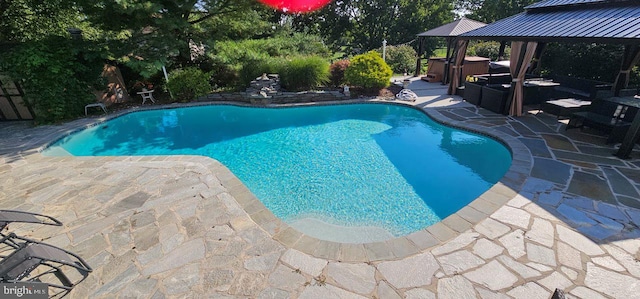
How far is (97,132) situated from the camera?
8.48m

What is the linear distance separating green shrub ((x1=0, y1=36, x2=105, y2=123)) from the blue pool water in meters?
1.29

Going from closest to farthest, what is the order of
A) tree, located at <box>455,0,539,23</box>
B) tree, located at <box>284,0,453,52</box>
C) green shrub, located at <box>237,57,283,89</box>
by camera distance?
green shrub, located at <box>237,57,283,89</box>
tree, located at <box>455,0,539,23</box>
tree, located at <box>284,0,453,52</box>

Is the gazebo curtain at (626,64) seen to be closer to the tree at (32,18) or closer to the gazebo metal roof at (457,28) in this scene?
the gazebo metal roof at (457,28)

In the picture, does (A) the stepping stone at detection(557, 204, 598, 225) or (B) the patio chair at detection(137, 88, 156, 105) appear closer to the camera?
(A) the stepping stone at detection(557, 204, 598, 225)

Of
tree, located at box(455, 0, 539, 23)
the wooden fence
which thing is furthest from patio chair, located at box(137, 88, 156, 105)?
tree, located at box(455, 0, 539, 23)

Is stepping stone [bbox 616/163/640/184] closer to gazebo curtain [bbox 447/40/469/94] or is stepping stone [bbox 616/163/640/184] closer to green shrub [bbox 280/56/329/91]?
gazebo curtain [bbox 447/40/469/94]

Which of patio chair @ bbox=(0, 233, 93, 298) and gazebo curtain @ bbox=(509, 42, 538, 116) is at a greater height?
gazebo curtain @ bbox=(509, 42, 538, 116)

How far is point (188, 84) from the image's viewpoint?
1076 centimetres

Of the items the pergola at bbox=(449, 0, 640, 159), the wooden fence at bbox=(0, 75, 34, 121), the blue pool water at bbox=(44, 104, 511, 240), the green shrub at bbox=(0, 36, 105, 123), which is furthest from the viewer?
the wooden fence at bbox=(0, 75, 34, 121)

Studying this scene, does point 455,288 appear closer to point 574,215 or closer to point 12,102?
point 574,215

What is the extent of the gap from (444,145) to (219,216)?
232 inches

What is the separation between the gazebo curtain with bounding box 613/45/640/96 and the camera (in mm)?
7055

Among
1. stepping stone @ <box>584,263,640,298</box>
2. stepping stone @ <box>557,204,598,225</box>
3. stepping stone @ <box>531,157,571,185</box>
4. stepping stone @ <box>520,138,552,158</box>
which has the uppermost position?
stepping stone @ <box>520,138,552,158</box>

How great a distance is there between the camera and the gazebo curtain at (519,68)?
23.9ft
